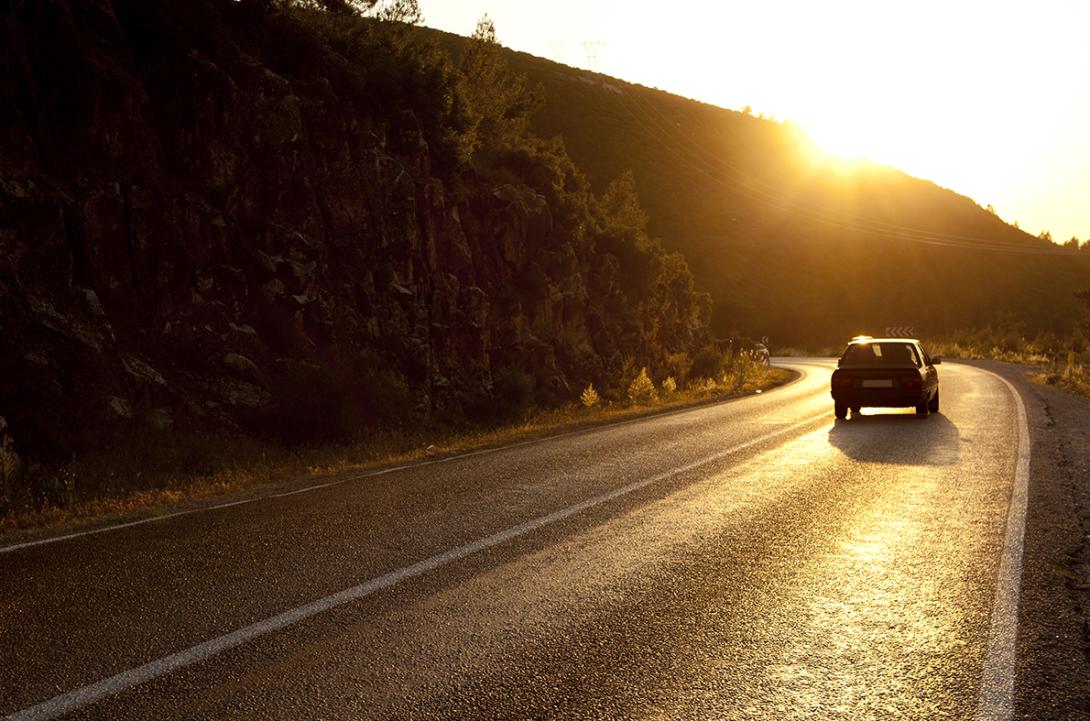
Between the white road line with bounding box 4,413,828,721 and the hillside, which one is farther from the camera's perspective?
the hillside

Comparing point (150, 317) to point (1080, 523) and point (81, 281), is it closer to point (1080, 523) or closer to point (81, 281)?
point (81, 281)

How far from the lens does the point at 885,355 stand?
17453mm

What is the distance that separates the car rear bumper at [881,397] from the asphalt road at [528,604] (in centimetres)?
742

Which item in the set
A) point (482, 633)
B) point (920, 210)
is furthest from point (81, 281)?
point (920, 210)

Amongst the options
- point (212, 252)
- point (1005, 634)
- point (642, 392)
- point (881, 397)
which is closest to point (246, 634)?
point (1005, 634)

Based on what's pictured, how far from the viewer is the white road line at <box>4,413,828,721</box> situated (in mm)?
3500

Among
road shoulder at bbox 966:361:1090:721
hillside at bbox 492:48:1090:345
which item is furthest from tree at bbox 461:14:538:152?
hillside at bbox 492:48:1090:345

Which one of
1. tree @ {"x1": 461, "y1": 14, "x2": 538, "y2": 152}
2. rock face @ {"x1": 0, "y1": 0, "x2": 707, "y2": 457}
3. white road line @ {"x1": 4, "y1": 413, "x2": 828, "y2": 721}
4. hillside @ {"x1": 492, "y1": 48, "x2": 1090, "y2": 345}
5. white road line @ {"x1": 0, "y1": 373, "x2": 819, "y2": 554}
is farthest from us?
hillside @ {"x1": 492, "y1": 48, "x2": 1090, "y2": 345}

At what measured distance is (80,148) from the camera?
14258mm

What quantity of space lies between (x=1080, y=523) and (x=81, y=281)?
44.8 ft

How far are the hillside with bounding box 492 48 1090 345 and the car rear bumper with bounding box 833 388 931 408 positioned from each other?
60522 mm

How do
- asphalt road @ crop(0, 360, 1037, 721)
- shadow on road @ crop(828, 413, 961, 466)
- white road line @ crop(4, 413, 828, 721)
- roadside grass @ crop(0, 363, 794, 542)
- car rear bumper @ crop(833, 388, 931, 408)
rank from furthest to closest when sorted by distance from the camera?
car rear bumper @ crop(833, 388, 931, 408), shadow on road @ crop(828, 413, 961, 466), roadside grass @ crop(0, 363, 794, 542), asphalt road @ crop(0, 360, 1037, 721), white road line @ crop(4, 413, 828, 721)

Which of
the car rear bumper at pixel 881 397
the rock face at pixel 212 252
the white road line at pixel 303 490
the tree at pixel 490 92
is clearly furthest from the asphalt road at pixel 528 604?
the tree at pixel 490 92

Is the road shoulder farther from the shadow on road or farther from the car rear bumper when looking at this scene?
the car rear bumper
